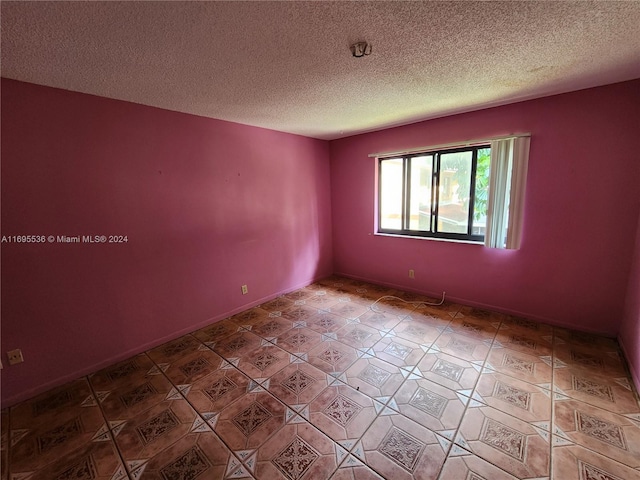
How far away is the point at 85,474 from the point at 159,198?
78.3 inches

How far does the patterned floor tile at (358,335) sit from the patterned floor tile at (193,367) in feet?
3.84

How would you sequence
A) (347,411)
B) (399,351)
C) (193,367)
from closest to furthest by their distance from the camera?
(347,411), (193,367), (399,351)

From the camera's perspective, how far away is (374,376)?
2.06 metres

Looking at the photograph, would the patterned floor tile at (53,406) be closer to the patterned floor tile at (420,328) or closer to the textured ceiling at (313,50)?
the textured ceiling at (313,50)

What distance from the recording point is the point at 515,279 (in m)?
2.85

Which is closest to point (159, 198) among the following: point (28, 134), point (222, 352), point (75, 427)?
point (28, 134)

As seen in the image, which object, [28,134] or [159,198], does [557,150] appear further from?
[28,134]

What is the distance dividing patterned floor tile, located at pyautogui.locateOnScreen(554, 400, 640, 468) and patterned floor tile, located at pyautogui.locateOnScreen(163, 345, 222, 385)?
95.2 inches

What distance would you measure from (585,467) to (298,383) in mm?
1655

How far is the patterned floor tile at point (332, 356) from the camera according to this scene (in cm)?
219

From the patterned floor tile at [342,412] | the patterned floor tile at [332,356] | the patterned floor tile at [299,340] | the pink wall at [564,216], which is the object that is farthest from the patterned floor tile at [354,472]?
the pink wall at [564,216]

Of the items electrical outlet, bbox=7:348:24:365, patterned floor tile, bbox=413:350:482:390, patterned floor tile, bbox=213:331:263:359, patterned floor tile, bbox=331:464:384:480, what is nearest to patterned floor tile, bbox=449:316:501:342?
patterned floor tile, bbox=413:350:482:390

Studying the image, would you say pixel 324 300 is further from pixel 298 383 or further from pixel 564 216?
pixel 564 216

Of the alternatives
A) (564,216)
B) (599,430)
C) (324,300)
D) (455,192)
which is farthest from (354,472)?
(455,192)
